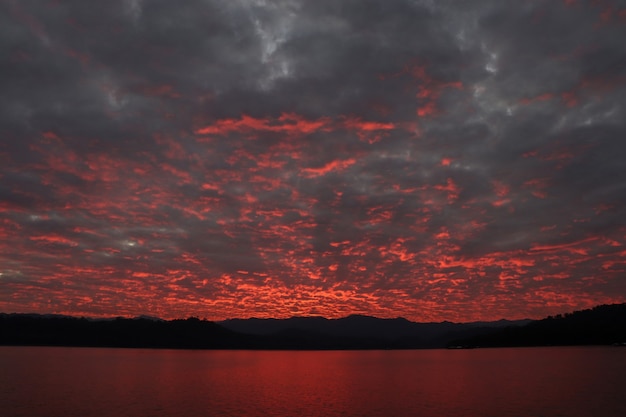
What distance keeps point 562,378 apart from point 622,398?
48389 millimetres

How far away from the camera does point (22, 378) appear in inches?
5162

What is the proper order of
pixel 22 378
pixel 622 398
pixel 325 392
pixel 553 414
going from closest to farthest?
1. pixel 553 414
2. pixel 622 398
3. pixel 325 392
4. pixel 22 378

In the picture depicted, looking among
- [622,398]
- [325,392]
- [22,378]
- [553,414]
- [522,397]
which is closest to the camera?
[553,414]

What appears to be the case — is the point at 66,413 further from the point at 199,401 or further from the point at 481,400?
the point at 481,400

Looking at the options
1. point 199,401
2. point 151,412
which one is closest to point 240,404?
point 199,401

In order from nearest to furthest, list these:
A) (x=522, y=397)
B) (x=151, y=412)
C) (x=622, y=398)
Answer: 1. (x=151, y=412)
2. (x=622, y=398)
3. (x=522, y=397)

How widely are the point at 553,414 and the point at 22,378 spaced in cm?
13088

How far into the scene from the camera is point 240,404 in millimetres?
88188

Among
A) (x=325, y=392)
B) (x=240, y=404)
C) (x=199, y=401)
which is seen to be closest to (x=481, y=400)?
(x=325, y=392)

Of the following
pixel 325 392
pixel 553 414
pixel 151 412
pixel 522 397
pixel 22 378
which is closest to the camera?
pixel 553 414

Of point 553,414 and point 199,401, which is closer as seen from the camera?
point 553,414

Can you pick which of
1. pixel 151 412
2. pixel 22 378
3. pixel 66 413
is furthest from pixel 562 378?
pixel 22 378

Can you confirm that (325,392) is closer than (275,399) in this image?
No

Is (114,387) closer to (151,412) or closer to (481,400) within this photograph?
(151,412)
